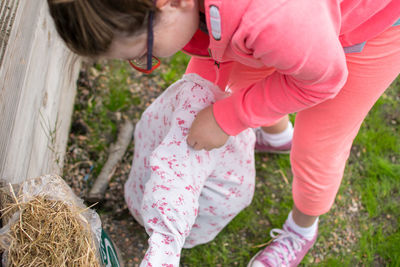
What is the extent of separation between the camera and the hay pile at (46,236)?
1.10m

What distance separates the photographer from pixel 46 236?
1.15 metres

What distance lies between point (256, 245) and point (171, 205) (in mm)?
945

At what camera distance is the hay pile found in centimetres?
110

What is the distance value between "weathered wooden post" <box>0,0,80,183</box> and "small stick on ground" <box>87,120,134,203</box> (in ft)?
0.68

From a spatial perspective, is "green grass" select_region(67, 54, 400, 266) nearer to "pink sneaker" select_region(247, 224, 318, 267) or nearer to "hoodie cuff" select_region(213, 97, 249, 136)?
"pink sneaker" select_region(247, 224, 318, 267)

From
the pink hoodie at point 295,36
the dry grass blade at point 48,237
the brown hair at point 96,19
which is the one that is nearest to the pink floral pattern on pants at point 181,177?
the dry grass blade at point 48,237

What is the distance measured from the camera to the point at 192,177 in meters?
1.47

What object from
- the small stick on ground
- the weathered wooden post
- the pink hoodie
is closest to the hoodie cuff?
the pink hoodie

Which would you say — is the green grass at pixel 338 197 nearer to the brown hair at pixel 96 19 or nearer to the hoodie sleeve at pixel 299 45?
the hoodie sleeve at pixel 299 45

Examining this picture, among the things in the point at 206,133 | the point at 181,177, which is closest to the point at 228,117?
the point at 206,133

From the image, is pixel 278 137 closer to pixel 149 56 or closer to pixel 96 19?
pixel 149 56

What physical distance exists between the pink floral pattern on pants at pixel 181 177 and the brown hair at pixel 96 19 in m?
0.57

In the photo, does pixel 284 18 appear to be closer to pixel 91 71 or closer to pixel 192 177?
pixel 192 177

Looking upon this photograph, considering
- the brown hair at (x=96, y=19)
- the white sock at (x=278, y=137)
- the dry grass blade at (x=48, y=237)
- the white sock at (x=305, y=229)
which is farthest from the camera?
the white sock at (x=278, y=137)
